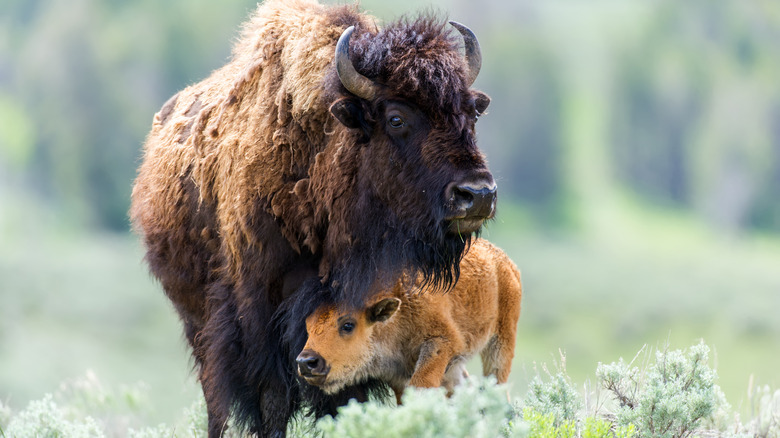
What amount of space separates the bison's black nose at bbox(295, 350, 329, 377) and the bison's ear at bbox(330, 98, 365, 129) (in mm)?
1477

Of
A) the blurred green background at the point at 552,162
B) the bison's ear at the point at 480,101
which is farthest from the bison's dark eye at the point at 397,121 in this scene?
the blurred green background at the point at 552,162

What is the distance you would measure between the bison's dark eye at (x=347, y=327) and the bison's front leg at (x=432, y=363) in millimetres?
605

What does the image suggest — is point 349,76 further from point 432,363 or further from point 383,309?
point 432,363

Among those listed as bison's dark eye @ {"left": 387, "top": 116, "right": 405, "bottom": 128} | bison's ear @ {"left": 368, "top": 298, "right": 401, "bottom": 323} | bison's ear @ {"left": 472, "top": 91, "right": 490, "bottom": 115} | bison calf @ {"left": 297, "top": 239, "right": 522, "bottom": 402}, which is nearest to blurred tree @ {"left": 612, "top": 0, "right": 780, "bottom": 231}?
bison calf @ {"left": 297, "top": 239, "right": 522, "bottom": 402}

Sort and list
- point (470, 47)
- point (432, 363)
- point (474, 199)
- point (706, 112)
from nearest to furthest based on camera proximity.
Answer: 1. point (474, 199)
2. point (470, 47)
3. point (432, 363)
4. point (706, 112)

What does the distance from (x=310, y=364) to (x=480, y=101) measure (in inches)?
74.9

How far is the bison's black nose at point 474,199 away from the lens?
492cm

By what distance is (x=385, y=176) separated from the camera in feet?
17.3

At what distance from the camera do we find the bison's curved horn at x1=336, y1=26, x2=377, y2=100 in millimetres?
5230

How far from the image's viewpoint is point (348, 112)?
5.24 meters

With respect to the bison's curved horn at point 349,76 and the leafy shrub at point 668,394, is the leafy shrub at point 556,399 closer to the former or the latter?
the leafy shrub at point 668,394

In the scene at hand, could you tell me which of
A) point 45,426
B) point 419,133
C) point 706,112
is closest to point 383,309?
point 419,133

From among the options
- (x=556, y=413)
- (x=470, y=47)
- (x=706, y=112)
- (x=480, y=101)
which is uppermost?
(x=706, y=112)

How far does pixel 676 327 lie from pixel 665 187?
20.7 meters
